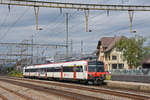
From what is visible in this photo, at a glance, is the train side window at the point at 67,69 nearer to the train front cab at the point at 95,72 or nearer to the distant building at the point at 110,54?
the train front cab at the point at 95,72

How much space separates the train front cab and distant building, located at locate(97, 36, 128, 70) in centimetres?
2878

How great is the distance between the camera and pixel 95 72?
84.5 ft

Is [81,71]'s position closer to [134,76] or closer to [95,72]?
[95,72]

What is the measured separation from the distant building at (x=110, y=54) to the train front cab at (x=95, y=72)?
2878 centimetres

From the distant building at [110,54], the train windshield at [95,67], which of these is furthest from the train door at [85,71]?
the distant building at [110,54]

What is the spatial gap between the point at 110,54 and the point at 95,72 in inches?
1268

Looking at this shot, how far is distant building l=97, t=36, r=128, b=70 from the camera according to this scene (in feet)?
183

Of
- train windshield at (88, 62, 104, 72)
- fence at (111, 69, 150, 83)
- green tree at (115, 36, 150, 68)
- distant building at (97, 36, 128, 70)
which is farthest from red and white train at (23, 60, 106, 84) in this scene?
distant building at (97, 36, 128, 70)

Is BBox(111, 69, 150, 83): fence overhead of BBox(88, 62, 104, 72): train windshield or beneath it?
beneath

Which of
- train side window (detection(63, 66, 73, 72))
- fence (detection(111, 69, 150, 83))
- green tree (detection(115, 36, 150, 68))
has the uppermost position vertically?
green tree (detection(115, 36, 150, 68))

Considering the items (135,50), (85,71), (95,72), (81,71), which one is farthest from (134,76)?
(135,50)

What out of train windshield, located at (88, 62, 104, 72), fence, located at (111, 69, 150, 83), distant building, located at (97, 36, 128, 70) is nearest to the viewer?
fence, located at (111, 69, 150, 83)

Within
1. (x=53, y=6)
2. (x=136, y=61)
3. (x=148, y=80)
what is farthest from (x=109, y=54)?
(x=53, y=6)

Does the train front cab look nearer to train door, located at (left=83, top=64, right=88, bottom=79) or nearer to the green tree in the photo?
train door, located at (left=83, top=64, right=88, bottom=79)
